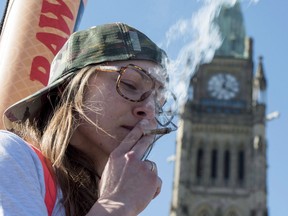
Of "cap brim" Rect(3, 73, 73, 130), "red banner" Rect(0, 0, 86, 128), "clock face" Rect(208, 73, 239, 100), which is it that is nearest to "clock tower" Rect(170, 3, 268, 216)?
"clock face" Rect(208, 73, 239, 100)

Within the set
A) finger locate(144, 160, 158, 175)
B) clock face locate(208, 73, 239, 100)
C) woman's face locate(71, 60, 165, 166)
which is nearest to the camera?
finger locate(144, 160, 158, 175)

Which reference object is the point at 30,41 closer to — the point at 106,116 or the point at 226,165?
the point at 106,116

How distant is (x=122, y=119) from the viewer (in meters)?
1.09

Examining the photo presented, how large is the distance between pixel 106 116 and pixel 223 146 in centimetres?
3539

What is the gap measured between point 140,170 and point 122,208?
0.24 feet

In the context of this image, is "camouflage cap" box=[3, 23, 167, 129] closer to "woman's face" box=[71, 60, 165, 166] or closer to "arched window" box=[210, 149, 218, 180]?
"woman's face" box=[71, 60, 165, 166]

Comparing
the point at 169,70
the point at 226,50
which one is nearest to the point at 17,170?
the point at 169,70

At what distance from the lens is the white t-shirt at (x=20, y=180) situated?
84cm

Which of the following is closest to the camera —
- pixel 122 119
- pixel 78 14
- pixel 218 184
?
pixel 122 119

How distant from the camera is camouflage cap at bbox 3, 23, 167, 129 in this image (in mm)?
1154

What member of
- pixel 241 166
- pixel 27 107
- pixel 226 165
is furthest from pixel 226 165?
pixel 27 107

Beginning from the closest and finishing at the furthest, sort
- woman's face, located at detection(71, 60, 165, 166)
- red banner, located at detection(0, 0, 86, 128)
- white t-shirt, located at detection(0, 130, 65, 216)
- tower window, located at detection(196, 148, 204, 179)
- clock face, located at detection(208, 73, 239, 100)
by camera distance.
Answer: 1. white t-shirt, located at detection(0, 130, 65, 216)
2. woman's face, located at detection(71, 60, 165, 166)
3. red banner, located at detection(0, 0, 86, 128)
4. tower window, located at detection(196, 148, 204, 179)
5. clock face, located at detection(208, 73, 239, 100)

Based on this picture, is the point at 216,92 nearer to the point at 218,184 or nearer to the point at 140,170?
the point at 218,184

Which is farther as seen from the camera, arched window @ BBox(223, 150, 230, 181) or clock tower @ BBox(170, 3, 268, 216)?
arched window @ BBox(223, 150, 230, 181)
